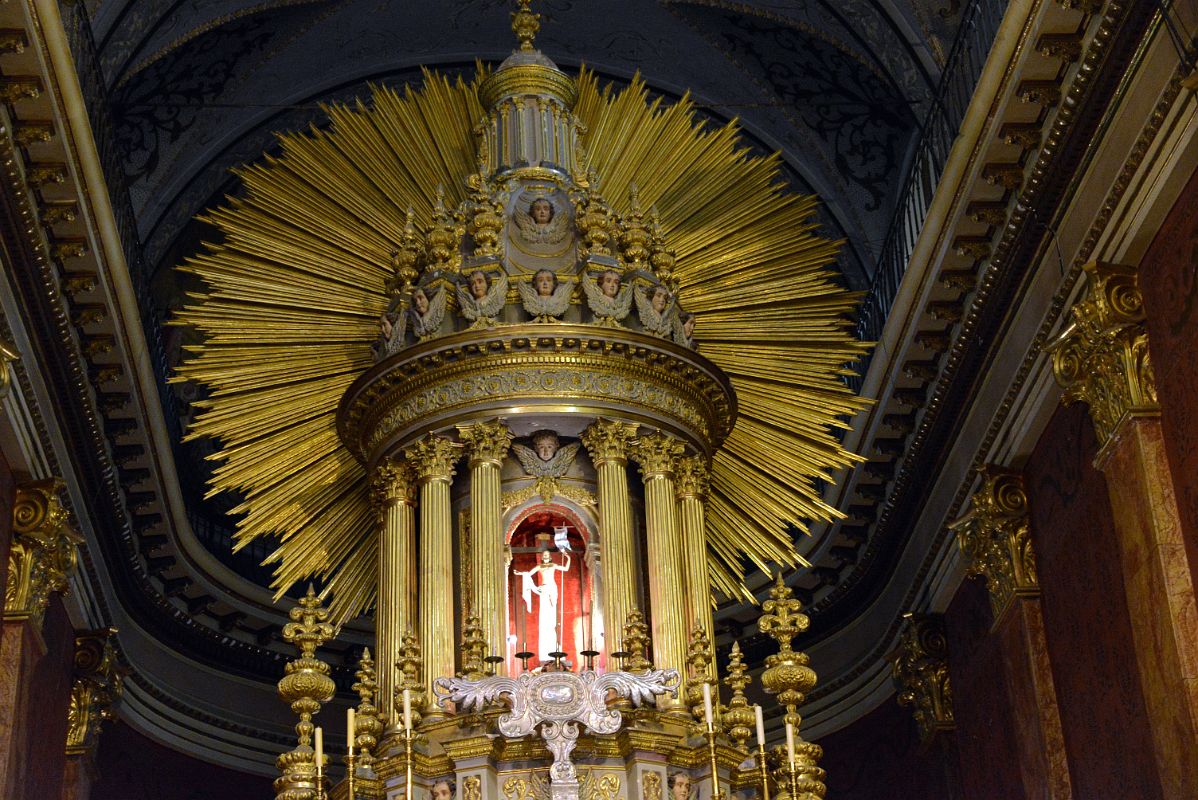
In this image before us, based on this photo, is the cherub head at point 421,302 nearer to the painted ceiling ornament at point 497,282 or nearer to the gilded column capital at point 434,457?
the painted ceiling ornament at point 497,282

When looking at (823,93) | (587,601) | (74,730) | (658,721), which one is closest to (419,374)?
(587,601)

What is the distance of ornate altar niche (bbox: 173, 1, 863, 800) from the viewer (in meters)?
10.3

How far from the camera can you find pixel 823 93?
611 inches

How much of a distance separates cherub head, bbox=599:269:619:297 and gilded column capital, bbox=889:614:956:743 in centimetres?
346

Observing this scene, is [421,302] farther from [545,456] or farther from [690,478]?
[690,478]

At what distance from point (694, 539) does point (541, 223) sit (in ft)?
7.72

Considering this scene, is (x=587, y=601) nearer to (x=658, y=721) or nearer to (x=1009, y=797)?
(x=658, y=721)

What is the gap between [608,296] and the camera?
38.5 feet

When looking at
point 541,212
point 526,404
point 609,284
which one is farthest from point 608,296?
point 526,404

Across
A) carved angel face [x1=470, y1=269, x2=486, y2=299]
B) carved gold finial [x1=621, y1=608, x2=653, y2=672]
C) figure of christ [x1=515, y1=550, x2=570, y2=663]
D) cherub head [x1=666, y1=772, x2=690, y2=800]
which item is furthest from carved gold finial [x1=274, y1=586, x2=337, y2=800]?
carved angel face [x1=470, y1=269, x2=486, y2=299]

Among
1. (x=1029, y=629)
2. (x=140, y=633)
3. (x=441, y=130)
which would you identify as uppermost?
(x=441, y=130)

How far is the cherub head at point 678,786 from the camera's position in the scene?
10.1 meters

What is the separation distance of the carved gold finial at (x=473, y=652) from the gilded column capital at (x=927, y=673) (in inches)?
161

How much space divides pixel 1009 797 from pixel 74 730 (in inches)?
248
